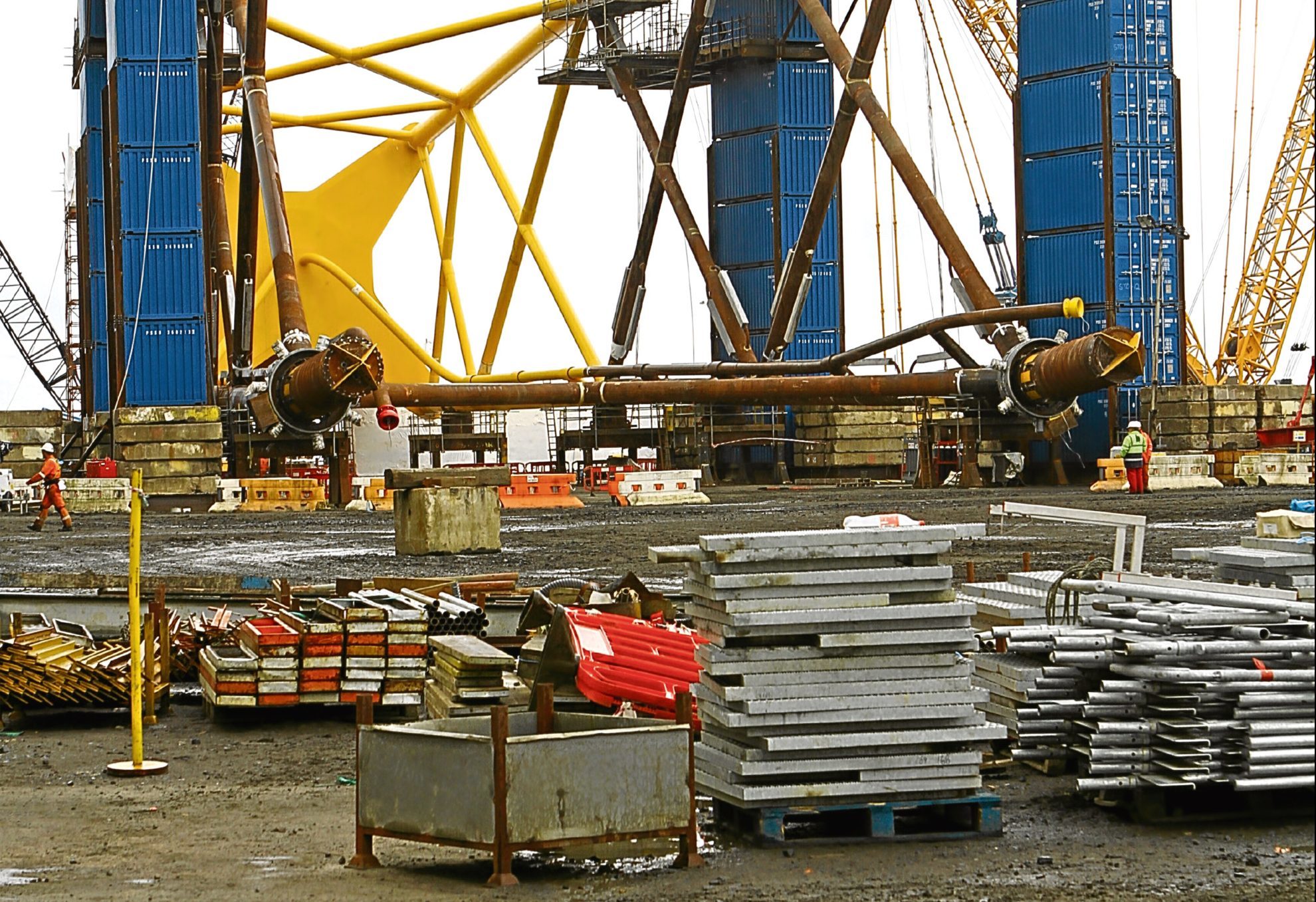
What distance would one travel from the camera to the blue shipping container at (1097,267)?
39.5 metres

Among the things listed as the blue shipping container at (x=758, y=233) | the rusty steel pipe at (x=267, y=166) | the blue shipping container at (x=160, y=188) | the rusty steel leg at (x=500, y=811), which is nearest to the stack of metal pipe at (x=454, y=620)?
the rusty steel leg at (x=500, y=811)

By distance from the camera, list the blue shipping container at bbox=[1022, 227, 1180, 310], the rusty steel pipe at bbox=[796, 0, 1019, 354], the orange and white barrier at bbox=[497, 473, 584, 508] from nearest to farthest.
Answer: the rusty steel pipe at bbox=[796, 0, 1019, 354]
the orange and white barrier at bbox=[497, 473, 584, 508]
the blue shipping container at bbox=[1022, 227, 1180, 310]

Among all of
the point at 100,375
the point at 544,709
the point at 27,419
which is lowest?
the point at 544,709

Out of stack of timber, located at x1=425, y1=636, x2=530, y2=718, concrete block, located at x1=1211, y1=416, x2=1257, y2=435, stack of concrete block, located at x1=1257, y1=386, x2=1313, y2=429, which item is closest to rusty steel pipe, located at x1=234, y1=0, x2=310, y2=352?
stack of timber, located at x1=425, y1=636, x2=530, y2=718

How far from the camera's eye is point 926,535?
6684 mm

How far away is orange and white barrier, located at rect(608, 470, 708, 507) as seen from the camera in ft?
106

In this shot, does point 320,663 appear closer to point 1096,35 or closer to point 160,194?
point 160,194

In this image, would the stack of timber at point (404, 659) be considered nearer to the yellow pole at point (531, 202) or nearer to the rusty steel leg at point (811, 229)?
the rusty steel leg at point (811, 229)

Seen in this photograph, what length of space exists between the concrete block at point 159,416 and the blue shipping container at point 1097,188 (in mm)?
19416

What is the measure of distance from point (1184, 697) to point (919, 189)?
17565 millimetres

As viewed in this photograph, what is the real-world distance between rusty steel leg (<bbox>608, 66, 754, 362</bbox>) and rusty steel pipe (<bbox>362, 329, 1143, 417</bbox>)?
1407mm

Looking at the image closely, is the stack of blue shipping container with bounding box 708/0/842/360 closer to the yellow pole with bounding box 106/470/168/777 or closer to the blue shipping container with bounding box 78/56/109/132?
the blue shipping container with bounding box 78/56/109/132

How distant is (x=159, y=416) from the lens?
3447 cm

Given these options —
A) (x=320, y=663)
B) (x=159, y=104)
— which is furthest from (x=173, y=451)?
(x=320, y=663)
